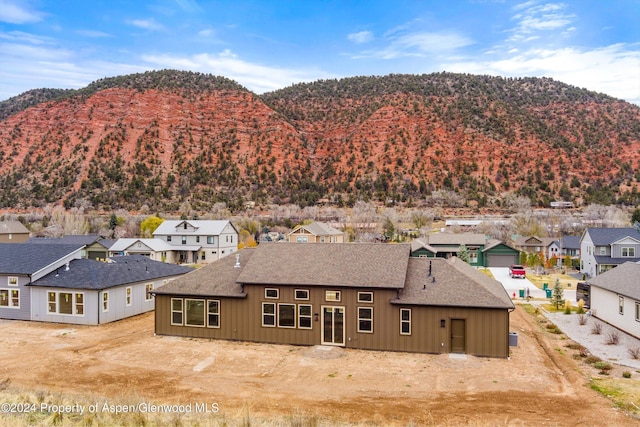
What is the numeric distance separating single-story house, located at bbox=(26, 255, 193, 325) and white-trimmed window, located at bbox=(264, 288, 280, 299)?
9028mm

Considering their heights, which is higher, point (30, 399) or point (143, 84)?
point (143, 84)

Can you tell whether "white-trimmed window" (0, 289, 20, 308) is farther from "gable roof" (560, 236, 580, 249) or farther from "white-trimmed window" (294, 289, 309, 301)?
"gable roof" (560, 236, 580, 249)

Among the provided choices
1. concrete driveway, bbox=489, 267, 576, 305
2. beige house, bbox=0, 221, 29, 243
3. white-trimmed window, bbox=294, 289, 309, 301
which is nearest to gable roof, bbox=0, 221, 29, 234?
beige house, bbox=0, 221, 29, 243

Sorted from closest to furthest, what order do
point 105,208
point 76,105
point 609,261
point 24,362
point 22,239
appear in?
point 24,362, point 609,261, point 22,239, point 105,208, point 76,105

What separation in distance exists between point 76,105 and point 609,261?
112097 mm

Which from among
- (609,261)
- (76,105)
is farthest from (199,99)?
(609,261)

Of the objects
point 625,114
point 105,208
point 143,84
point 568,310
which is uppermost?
point 143,84

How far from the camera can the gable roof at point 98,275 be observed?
82.5 feet

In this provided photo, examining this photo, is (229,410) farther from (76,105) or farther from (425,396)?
(76,105)

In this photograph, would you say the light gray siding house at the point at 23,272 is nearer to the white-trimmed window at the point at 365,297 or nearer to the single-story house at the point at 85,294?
the single-story house at the point at 85,294

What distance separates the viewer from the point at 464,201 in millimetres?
96938

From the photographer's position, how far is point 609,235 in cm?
4769

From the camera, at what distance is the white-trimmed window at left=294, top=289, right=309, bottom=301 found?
2103 cm

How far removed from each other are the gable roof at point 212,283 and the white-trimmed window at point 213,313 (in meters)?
0.44
